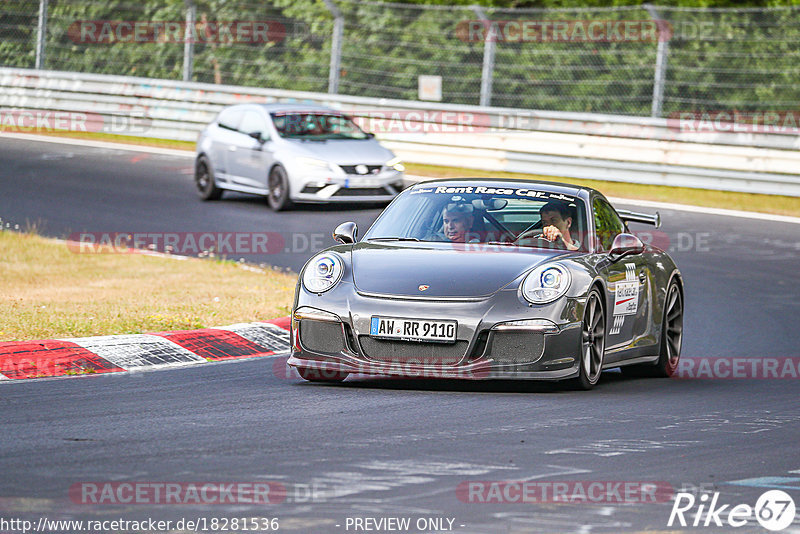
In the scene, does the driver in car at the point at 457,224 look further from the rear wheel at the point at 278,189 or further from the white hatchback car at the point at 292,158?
the rear wheel at the point at 278,189

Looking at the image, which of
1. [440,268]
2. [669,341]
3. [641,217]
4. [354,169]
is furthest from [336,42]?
[440,268]

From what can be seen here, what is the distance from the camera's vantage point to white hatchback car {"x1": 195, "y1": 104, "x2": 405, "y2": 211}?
→ 19.2 metres

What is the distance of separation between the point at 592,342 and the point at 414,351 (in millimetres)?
1170

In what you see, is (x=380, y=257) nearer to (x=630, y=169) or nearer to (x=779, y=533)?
(x=779, y=533)

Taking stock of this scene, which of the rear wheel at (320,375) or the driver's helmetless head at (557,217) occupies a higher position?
the driver's helmetless head at (557,217)

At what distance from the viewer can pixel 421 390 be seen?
852 cm

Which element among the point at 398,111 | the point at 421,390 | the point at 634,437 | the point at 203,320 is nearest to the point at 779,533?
the point at 634,437

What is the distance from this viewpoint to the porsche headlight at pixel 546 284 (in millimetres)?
8320

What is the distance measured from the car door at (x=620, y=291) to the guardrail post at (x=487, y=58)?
13799 millimetres

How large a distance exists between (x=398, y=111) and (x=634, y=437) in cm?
1771

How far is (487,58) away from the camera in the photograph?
23.7 m

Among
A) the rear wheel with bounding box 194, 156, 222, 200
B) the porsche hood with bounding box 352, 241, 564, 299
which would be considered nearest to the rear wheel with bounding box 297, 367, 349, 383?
the porsche hood with bounding box 352, 241, 564, 299

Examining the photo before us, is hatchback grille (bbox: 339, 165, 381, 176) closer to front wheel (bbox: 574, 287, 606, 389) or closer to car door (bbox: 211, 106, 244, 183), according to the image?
car door (bbox: 211, 106, 244, 183)

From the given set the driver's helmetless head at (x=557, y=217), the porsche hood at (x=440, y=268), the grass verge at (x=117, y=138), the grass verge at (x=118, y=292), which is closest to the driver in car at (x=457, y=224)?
the porsche hood at (x=440, y=268)
